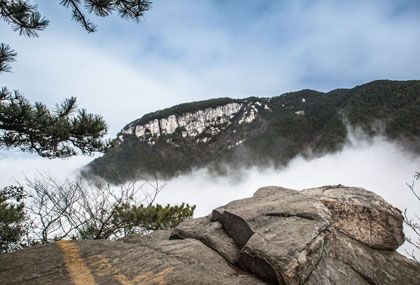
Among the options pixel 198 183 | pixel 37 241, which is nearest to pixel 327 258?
pixel 37 241

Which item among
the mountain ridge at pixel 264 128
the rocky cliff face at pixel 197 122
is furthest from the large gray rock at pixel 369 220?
the rocky cliff face at pixel 197 122

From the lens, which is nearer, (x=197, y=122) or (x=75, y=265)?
(x=75, y=265)

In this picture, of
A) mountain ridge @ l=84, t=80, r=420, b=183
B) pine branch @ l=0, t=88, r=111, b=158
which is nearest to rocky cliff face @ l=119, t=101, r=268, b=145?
mountain ridge @ l=84, t=80, r=420, b=183

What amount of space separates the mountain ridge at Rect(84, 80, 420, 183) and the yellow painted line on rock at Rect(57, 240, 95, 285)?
47043 mm

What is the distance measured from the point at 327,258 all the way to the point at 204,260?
1.55 m

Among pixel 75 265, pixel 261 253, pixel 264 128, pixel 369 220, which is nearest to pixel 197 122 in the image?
pixel 264 128

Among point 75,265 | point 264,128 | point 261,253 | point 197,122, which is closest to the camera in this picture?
point 261,253

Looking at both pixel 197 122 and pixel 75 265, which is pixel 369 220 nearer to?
pixel 75 265

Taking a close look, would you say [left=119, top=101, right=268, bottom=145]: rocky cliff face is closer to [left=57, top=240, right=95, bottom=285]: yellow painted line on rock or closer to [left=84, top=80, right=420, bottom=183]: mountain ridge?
[left=84, top=80, right=420, bottom=183]: mountain ridge

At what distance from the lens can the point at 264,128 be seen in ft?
295

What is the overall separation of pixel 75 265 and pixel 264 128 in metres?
91.4

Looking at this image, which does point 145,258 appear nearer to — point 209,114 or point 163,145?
point 163,145

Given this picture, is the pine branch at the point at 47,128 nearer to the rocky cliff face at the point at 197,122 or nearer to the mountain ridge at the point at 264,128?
the mountain ridge at the point at 264,128

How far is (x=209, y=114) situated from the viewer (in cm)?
11319
